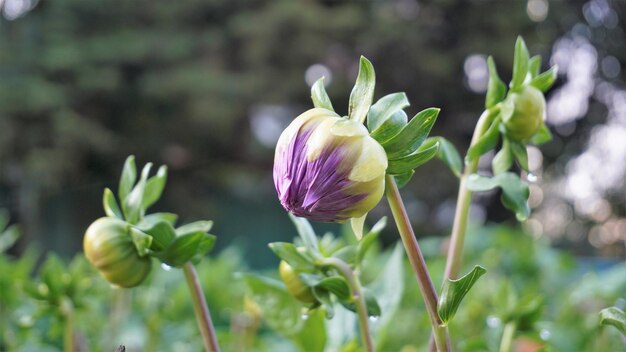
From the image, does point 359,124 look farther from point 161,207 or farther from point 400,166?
point 161,207

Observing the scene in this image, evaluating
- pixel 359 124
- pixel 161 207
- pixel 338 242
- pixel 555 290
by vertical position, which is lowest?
pixel 161 207

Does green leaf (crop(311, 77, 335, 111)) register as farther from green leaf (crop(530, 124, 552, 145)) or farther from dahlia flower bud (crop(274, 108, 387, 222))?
green leaf (crop(530, 124, 552, 145))

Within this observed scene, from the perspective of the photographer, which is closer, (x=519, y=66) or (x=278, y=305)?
(x=519, y=66)

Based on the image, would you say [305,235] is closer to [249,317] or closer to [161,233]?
[161,233]

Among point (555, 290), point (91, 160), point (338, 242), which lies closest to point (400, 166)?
point (338, 242)

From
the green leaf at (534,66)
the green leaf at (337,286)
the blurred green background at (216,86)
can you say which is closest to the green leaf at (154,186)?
the green leaf at (337,286)

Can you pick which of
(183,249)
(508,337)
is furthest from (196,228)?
(508,337)

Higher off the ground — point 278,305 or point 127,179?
point 127,179
